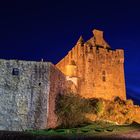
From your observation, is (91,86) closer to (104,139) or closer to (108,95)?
(108,95)

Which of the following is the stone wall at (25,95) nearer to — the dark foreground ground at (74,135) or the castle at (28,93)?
the castle at (28,93)

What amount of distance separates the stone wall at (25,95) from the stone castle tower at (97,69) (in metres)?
14.3

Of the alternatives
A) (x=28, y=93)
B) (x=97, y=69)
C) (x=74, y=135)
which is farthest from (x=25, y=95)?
(x=97, y=69)

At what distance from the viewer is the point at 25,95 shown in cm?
3331

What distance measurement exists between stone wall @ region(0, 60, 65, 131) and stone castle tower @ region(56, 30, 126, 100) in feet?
46.8

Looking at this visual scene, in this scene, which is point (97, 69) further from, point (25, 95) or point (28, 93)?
point (25, 95)

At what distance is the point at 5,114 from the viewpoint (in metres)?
32.8

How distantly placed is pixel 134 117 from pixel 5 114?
72.4 feet

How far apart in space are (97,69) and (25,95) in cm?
2039

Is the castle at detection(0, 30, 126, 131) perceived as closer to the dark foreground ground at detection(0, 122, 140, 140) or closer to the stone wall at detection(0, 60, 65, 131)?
the stone wall at detection(0, 60, 65, 131)

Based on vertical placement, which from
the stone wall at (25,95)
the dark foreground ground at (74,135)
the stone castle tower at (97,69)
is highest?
the stone castle tower at (97,69)

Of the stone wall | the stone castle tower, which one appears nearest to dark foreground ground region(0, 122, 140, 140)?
the stone wall

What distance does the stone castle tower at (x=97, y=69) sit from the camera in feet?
164

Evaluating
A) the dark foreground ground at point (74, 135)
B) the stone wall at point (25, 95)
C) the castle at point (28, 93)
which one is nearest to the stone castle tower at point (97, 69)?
the castle at point (28, 93)
